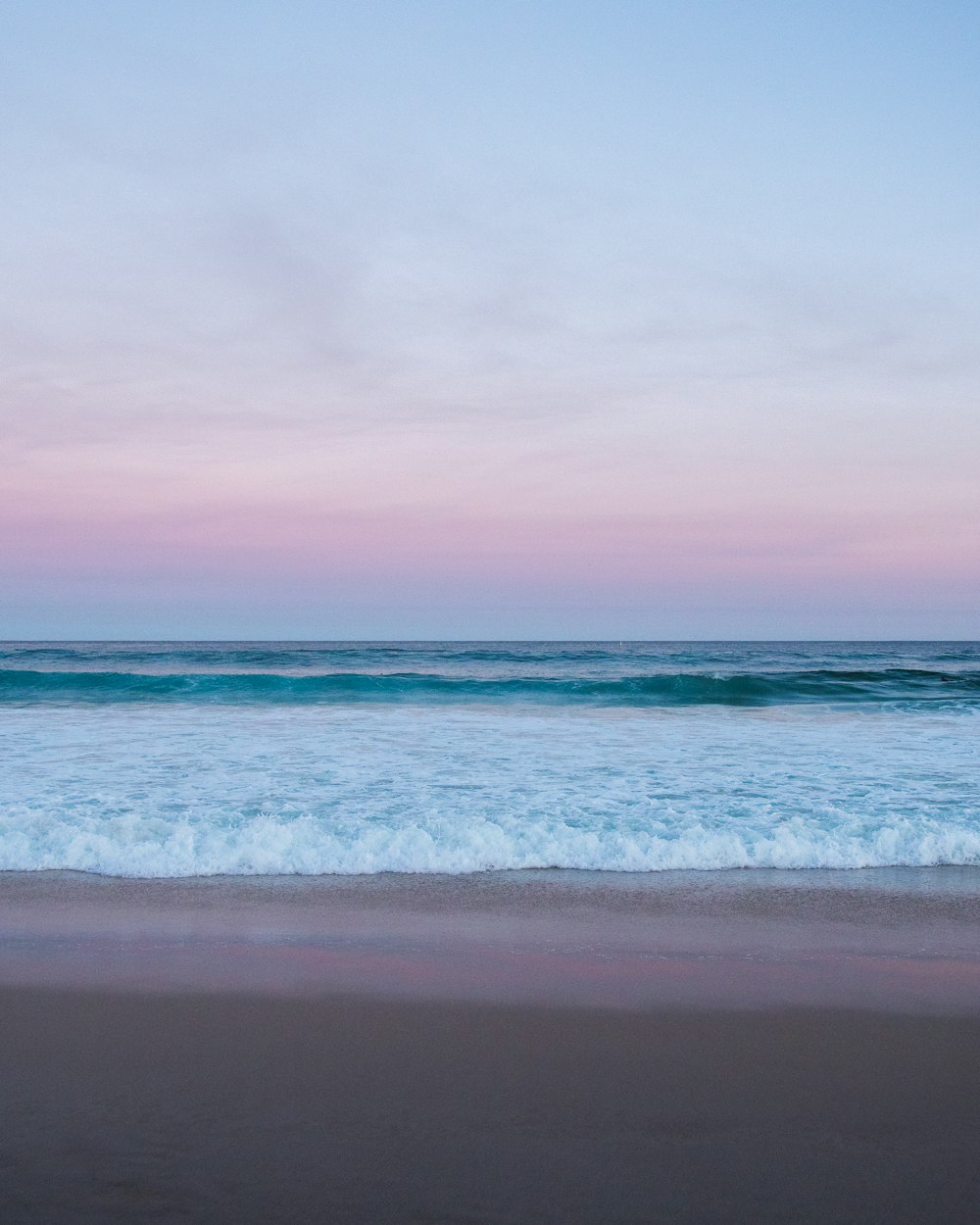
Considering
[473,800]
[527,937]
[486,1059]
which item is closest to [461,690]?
[473,800]

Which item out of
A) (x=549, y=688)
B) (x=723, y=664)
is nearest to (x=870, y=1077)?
(x=549, y=688)

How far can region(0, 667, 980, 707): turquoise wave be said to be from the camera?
68.7 feet

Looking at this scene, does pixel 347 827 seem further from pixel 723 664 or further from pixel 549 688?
pixel 723 664

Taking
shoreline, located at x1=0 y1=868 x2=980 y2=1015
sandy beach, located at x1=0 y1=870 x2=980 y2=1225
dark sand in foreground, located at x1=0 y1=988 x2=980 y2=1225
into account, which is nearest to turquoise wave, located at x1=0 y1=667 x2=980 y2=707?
shoreline, located at x1=0 y1=868 x2=980 y2=1015

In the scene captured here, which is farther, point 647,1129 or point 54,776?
point 54,776

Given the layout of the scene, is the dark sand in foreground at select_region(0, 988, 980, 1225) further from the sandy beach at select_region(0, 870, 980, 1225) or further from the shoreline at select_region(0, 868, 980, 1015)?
the shoreline at select_region(0, 868, 980, 1015)

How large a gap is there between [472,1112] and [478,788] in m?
5.38

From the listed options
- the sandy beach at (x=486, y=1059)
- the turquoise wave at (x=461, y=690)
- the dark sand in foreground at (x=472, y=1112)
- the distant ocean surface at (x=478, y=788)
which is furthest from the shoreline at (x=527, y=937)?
the turquoise wave at (x=461, y=690)

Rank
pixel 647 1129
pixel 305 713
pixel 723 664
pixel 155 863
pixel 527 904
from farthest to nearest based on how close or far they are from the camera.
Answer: pixel 723 664 → pixel 305 713 → pixel 155 863 → pixel 527 904 → pixel 647 1129

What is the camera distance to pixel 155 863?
19.6 ft

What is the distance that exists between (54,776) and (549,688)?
1542 cm

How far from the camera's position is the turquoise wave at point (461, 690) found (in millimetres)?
20938

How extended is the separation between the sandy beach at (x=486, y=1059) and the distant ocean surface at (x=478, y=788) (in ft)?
2.79

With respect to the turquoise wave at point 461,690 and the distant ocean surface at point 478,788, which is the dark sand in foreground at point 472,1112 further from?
the turquoise wave at point 461,690
